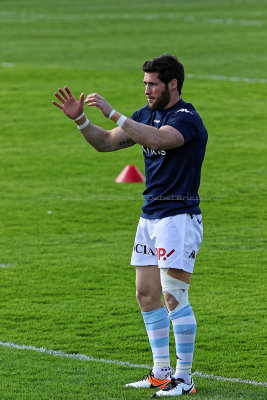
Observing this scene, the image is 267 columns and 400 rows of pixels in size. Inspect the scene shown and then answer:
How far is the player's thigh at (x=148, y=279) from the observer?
21.8 ft

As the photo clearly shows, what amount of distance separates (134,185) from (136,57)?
14.7 m

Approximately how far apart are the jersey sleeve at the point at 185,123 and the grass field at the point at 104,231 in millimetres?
1628

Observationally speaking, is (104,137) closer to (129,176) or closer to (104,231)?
(104,231)

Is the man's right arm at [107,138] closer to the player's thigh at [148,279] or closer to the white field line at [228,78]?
the player's thigh at [148,279]

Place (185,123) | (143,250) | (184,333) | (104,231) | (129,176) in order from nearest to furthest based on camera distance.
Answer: (185,123) < (184,333) < (143,250) < (104,231) < (129,176)

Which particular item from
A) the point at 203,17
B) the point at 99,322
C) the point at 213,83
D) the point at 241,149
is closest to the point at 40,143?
the point at 241,149

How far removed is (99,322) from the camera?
27.9 ft

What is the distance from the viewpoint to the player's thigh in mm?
6641

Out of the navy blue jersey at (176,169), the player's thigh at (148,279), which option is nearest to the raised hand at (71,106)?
the navy blue jersey at (176,169)

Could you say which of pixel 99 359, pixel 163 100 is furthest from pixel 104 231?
pixel 163 100

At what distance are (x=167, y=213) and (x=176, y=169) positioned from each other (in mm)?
283

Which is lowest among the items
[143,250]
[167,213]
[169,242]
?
[143,250]

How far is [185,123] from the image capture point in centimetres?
639

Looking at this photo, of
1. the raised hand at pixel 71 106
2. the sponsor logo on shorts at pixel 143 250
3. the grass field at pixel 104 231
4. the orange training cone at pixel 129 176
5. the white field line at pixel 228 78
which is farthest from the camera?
the white field line at pixel 228 78
